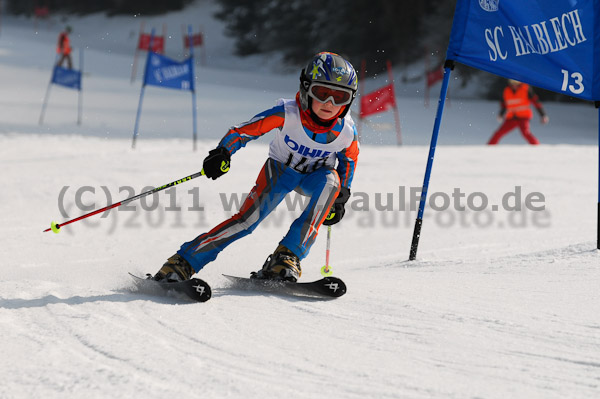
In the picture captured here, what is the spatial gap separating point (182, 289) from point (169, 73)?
739cm

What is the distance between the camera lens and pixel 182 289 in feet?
10.8

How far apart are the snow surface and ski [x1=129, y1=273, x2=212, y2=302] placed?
50 millimetres

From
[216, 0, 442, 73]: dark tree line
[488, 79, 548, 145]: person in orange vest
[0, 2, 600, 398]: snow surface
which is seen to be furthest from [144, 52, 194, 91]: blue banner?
[216, 0, 442, 73]: dark tree line

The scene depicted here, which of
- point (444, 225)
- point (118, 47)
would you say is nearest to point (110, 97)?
point (444, 225)

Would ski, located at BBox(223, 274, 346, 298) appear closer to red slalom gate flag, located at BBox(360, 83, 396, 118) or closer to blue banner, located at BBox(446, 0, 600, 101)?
blue banner, located at BBox(446, 0, 600, 101)

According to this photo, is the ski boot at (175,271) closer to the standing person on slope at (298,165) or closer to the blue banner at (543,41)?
the standing person on slope at (298,165)

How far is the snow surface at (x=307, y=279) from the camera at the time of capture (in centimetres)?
236

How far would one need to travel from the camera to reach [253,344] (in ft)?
8.85

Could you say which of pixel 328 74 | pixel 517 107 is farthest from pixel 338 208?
pixel 517 107

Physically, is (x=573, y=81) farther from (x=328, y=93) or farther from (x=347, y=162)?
(x=328, y=93)

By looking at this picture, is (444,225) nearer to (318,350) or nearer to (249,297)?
(249,297)

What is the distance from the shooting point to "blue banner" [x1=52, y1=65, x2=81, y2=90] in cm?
1245

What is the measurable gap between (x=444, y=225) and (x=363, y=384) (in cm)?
408

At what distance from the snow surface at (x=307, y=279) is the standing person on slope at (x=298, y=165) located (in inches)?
9.5
